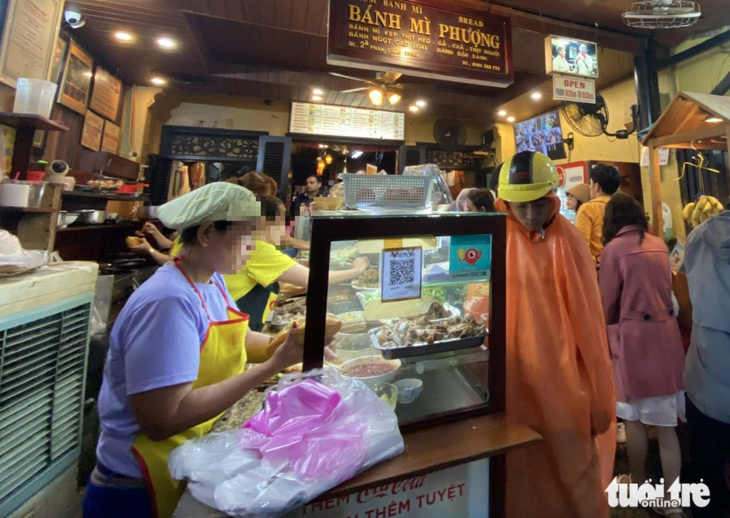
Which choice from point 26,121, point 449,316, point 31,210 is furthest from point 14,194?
point 449,316

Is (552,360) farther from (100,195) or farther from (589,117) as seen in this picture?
(589,117)

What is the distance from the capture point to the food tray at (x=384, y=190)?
1179 mm

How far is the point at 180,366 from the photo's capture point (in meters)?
0.92

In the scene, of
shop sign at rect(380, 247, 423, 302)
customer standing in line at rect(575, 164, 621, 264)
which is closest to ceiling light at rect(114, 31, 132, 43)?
shop sign at rect(380, 247, 423, 302)

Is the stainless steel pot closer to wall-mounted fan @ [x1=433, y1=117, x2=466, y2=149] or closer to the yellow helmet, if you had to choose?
the yellow helmet

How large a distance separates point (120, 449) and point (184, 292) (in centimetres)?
54

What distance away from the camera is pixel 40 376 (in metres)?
1.71

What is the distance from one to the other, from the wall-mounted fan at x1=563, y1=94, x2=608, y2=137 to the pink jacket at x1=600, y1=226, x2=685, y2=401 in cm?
301

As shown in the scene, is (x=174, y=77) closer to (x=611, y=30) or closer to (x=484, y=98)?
(x=484, y=98)

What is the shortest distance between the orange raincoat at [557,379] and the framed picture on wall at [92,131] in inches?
201

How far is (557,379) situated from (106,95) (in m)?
5.98

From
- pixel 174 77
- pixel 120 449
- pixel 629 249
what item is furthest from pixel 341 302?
pixel 174 77

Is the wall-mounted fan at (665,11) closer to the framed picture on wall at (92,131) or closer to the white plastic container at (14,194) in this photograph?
the white plastic container at (14,194)

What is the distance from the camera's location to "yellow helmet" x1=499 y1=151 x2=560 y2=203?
4.70 ft
